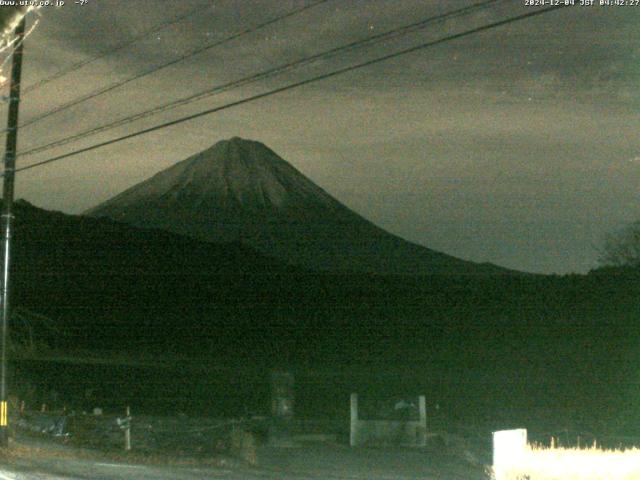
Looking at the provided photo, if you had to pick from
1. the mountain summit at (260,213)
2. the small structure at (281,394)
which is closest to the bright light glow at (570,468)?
the small structure at (281,394)

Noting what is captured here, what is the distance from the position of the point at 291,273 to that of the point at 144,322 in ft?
71.2

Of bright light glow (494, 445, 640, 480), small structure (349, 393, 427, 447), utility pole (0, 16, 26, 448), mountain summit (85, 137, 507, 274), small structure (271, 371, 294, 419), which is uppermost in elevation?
mountain summit (85, 137, 507, 274)

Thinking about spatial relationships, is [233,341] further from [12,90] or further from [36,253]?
[12,90]

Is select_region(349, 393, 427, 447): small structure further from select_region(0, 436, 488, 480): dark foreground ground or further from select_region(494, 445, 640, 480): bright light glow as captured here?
select_region(494, 445, 640, 480): bright light glow

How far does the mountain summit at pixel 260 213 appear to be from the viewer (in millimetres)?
152500

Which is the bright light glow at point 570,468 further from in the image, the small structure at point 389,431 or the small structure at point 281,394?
the small structure at point 281,394

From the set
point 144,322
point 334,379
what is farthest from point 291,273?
point 334,379

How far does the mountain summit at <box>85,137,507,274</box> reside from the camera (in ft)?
→ 500

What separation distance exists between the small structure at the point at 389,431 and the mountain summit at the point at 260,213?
115994mm

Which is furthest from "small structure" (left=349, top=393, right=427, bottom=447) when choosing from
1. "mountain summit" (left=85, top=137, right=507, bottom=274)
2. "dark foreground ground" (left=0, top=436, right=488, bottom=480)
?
"mountain summit" (left=85, top=137, right=507, bottom=274)

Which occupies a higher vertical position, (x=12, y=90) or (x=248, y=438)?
(x=12, y=90)

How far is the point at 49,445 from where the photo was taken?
1666cm

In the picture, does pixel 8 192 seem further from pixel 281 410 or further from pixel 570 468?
pixel 281 410

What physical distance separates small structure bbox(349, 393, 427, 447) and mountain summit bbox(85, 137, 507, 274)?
11599 centimetres
